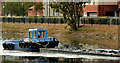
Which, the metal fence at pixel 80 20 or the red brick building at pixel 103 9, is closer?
the metal fence at pixel 80 20

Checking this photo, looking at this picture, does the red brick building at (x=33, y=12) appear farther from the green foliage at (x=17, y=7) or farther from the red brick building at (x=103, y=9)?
the red brick building at (x=103, y=9)

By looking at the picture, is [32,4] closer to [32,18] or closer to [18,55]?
[32,18]

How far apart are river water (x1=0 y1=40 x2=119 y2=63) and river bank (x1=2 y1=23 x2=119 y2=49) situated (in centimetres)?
1111

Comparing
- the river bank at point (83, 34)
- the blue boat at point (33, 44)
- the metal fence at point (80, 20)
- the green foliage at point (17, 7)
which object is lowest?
the river bank at point (83, 34)

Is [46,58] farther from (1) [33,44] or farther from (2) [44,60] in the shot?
(1) [33,44]

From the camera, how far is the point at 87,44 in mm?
72250

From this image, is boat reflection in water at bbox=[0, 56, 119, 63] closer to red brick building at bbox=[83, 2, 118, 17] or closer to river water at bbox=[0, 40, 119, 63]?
river water at bbox=[0, 40, 119, 63]

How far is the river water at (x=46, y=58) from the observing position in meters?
54.5

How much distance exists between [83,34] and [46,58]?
28998 mm

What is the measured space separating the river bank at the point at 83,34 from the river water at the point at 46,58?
1111 centimetres

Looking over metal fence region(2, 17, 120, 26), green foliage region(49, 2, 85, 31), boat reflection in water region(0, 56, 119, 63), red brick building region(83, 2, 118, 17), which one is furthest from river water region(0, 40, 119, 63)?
red brick building region(83, 2, 118, 17)

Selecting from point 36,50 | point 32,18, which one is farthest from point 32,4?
point 36,50

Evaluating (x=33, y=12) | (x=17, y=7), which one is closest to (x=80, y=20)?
(x=33, y=12)

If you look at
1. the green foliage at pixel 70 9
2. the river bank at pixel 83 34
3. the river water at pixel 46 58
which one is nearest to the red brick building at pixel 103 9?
the green foliage at pixel 70 9
